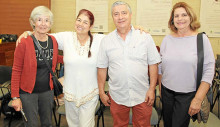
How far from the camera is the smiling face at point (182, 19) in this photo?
1710mm

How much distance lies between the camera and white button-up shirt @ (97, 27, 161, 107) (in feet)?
5.61

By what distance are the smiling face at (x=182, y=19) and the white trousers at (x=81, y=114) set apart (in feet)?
3.46

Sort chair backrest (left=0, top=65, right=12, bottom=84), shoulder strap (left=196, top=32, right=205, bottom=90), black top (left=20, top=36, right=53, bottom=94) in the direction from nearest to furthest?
1. shoulder strap (left=196, top=32, right=205, bottom=90)
2. black top (left=20, top=36, right=53, bottom=94)
3. chair backrest (left=0, top=65, right=12, bottom=84)

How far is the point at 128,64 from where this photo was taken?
1710 millimetres

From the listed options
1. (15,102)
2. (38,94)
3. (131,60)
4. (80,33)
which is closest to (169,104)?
(131,60)

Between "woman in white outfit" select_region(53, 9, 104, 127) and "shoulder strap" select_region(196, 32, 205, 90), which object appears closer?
"shoulder strap" select_region(196, 32, 205, 90)

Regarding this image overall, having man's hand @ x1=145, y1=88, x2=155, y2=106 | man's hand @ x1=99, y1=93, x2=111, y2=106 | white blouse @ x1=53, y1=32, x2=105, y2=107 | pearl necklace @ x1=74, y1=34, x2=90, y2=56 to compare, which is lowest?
man's hand @ x1=99, y1=93, x2=111, y2=106

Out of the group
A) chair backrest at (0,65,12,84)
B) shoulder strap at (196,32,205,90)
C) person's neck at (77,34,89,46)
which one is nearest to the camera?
shoulder strap at (196,32,205,90)

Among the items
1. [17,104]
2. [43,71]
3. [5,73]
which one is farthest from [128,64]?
[5,73]

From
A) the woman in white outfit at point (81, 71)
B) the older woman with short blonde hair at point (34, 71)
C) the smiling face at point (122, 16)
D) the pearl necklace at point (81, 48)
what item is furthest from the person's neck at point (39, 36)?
the smiling face at point (122, 16)

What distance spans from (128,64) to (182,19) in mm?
639

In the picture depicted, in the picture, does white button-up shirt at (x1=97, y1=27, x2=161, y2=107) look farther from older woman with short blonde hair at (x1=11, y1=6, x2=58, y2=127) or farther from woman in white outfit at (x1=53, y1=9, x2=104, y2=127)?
older woman with short blonde hair at (x1=11, y1=6, x2=58, y2=127)

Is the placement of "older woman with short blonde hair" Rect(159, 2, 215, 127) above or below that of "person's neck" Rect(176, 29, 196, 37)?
below

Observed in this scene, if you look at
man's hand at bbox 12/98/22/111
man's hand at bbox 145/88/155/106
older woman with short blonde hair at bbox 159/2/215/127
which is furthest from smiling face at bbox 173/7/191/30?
man's hand at bbox 12/98/22/111
